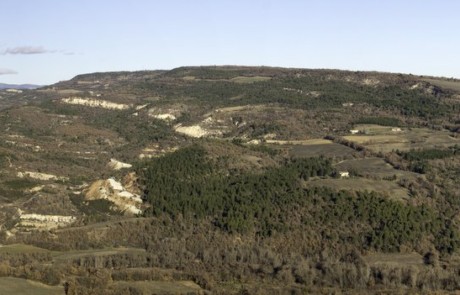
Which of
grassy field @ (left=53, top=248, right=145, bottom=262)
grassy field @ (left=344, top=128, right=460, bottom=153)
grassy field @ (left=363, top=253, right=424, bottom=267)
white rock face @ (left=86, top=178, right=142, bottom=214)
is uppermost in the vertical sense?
grassy field @ (left=344, top=128, right=460, bottom=153)

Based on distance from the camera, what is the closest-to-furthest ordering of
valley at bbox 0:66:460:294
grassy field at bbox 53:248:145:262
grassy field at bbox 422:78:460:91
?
valley at bbox 0:66:460:294
grassy field at bbox 53:248:145:262
grassy field at bbox 422:78:460:91

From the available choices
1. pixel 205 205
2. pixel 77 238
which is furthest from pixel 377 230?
pixel 77 238

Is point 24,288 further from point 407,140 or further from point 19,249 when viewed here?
point 407,140

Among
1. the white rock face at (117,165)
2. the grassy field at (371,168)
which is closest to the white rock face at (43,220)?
the white rock face at (117,165)

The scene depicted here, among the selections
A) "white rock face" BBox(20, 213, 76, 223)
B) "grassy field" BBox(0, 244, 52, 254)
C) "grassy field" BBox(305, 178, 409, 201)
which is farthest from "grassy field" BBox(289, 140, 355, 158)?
"grassy field" BBox(0, 244, 52, 254)

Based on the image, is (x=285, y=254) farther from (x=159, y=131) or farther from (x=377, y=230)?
(x=159, y=131)

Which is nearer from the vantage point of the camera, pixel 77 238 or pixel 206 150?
pixel 77 238

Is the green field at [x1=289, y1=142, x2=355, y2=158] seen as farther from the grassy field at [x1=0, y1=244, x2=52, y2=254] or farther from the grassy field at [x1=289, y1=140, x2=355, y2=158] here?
the grassy field at [x1=0, y1=244, x2=52, y2=254]
